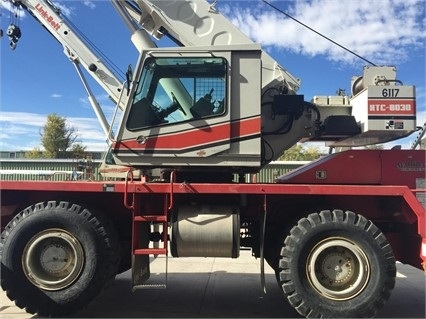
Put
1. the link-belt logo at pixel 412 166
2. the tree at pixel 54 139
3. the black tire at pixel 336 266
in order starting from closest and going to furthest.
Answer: the black tire at pixel 336 266 < the link-belt logo at pixel 412 166 < the tree at pixel 54 139

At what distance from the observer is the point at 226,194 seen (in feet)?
17.3

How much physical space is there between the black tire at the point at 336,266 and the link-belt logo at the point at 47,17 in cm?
468

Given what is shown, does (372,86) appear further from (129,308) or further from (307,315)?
(129,308)

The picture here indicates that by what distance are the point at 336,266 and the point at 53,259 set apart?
3.28 meters

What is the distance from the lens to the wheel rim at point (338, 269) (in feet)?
16.1

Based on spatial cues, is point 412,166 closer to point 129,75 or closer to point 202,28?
point 202,28

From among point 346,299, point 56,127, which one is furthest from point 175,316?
point 56,127

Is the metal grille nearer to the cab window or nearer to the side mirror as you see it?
the cab window

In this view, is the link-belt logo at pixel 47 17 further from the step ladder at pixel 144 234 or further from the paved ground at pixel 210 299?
the paved ground at pixel 210 299

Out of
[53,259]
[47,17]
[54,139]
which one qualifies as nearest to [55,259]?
[53,259]

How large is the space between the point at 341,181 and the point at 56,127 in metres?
41.4

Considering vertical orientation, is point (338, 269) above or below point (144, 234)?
below

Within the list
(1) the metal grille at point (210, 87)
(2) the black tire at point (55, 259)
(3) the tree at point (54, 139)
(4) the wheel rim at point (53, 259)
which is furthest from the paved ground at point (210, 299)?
(3) the tree at point (54, 139)

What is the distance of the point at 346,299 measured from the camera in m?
4.90
